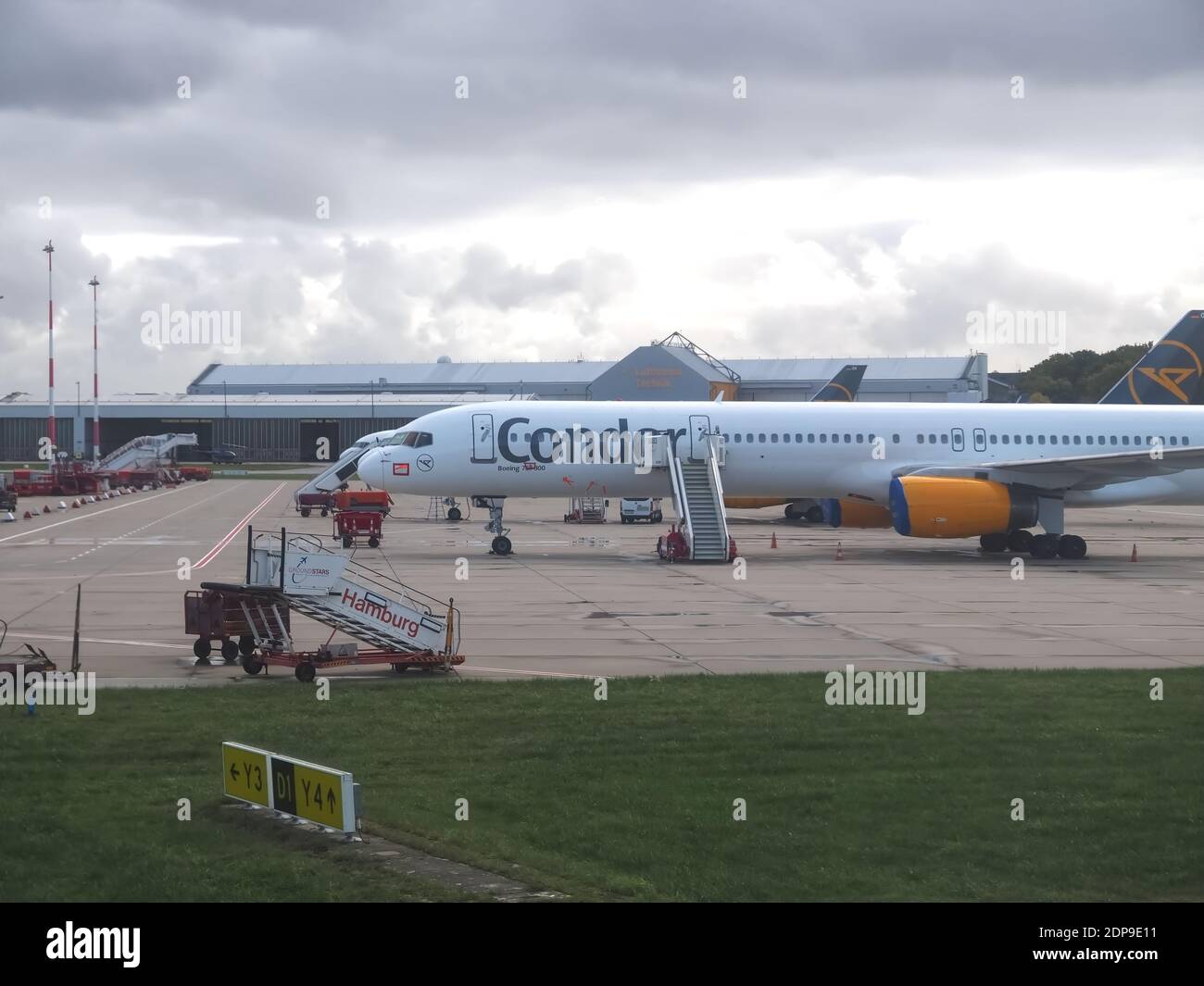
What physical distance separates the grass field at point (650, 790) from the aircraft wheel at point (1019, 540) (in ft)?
79.2

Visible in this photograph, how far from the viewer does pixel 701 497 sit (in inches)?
1670

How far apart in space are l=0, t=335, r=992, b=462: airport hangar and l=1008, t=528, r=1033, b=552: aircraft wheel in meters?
92.3

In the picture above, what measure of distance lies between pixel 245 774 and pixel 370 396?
15897 centimetres

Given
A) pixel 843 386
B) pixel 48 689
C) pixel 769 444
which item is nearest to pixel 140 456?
pixel 843 386

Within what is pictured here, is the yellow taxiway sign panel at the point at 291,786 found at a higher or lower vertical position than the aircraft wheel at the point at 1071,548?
lower

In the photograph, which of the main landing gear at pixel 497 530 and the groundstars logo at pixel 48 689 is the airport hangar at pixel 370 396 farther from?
the groundstars logo at pixel 48 689

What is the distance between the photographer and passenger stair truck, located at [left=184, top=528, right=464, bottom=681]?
20.1m

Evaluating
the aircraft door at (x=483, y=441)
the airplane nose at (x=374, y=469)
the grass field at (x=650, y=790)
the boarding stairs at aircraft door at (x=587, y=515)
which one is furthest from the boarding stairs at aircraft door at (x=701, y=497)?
the grass field at (x=650, y=790)

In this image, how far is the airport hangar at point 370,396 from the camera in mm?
153000

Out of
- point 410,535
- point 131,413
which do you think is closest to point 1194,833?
point 410,535

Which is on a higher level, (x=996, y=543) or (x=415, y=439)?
(x=415, y=439)

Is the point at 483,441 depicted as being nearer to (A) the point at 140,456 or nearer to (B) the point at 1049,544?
(B) the point at 1049,544
